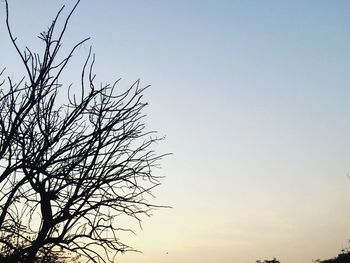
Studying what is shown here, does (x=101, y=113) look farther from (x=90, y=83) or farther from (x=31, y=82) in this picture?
(x=31, y=82)

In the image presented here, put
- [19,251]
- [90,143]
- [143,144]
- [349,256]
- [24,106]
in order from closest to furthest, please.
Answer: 1. [24,106]
2. [19,251]
3. [90,143]
4. [143,144]
5. [349,256]

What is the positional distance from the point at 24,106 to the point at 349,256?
74.2ft

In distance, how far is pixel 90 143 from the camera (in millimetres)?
4797

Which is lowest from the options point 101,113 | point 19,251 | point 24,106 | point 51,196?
point 19,251

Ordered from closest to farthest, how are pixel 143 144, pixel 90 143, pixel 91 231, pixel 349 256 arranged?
1. pixel 90 143
2. pixel 91 231
3. pixel 143 144
4. pixel 349 256

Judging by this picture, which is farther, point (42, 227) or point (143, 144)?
point (143, 144)

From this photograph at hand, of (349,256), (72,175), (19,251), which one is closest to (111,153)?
(72,175)

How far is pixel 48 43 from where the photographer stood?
4.12m

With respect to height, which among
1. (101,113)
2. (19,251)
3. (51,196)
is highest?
(101,113)

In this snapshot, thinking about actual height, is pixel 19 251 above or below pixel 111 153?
below

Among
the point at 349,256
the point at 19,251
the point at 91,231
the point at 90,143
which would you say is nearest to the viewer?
the point at 19,251

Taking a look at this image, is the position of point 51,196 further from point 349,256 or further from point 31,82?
point 349,256

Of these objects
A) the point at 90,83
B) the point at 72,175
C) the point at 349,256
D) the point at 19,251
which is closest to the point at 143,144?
the point at 72,175

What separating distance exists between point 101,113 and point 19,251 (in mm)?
1640
